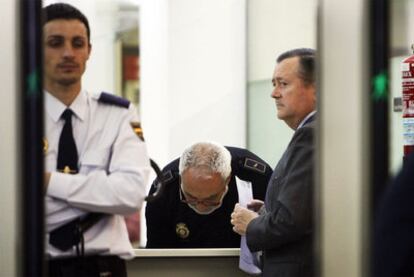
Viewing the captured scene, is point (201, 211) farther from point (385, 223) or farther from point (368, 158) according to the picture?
point (385, 223)

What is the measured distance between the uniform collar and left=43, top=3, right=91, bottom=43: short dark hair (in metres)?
0.19

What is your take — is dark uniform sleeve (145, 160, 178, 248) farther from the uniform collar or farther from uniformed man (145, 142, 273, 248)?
the uniform collar

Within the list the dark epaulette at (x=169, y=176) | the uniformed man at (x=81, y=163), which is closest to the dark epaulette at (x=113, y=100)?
the uniformed man at (x=81, y=163)

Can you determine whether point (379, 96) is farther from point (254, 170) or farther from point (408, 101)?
point (254, 170)

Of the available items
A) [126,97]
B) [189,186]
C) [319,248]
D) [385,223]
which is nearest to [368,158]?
[319,248]

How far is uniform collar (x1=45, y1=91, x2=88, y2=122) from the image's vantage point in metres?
2.69

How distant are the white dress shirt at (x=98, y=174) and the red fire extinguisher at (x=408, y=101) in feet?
2.86

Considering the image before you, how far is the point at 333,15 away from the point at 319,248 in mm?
697

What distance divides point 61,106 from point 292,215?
99 cm

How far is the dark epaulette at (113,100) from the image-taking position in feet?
9.23

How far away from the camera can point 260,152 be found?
3965 mm

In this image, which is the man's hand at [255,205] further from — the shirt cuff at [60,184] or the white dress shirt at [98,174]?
the shirt cuff at [60,184]

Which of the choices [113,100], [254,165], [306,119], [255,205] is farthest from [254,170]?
[113,100]

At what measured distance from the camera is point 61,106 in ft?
8.93
